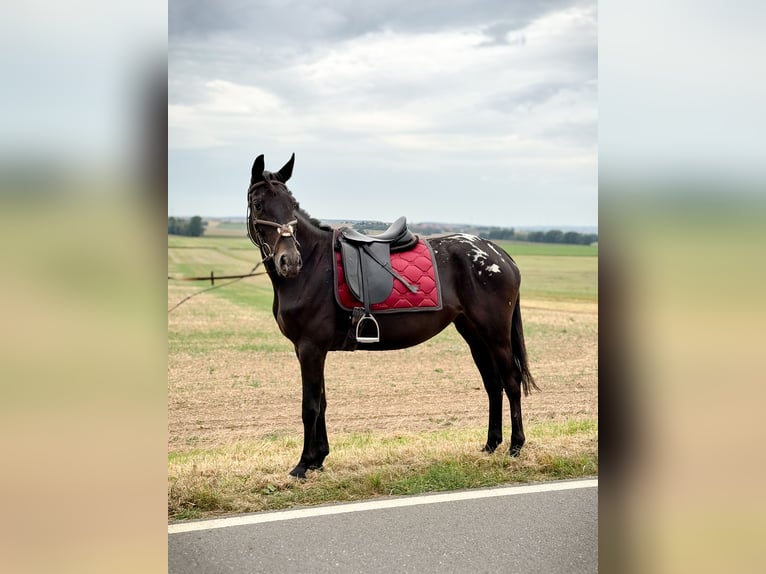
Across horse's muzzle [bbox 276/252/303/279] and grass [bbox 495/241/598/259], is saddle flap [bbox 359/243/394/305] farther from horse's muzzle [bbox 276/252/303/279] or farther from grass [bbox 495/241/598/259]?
grass [bbox 495/241/598/259]

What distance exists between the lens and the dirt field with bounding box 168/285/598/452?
775 cm

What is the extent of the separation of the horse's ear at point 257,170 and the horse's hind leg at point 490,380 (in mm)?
2183

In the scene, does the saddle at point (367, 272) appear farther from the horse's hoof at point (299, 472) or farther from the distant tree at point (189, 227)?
the distant tree at point (189, 227)

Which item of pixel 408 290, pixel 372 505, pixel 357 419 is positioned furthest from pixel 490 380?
pixel 357 419

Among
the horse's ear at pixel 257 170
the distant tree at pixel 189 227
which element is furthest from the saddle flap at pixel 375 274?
the distant tree at pixel 189 227

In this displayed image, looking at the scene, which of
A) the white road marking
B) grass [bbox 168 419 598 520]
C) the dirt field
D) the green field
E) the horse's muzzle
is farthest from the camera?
the green field

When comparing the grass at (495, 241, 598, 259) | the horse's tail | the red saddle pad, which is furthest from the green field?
the red saddle pad

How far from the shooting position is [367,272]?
17.8ft

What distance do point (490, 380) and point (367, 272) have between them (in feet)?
5.30

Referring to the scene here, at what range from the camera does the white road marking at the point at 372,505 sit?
164 inches
